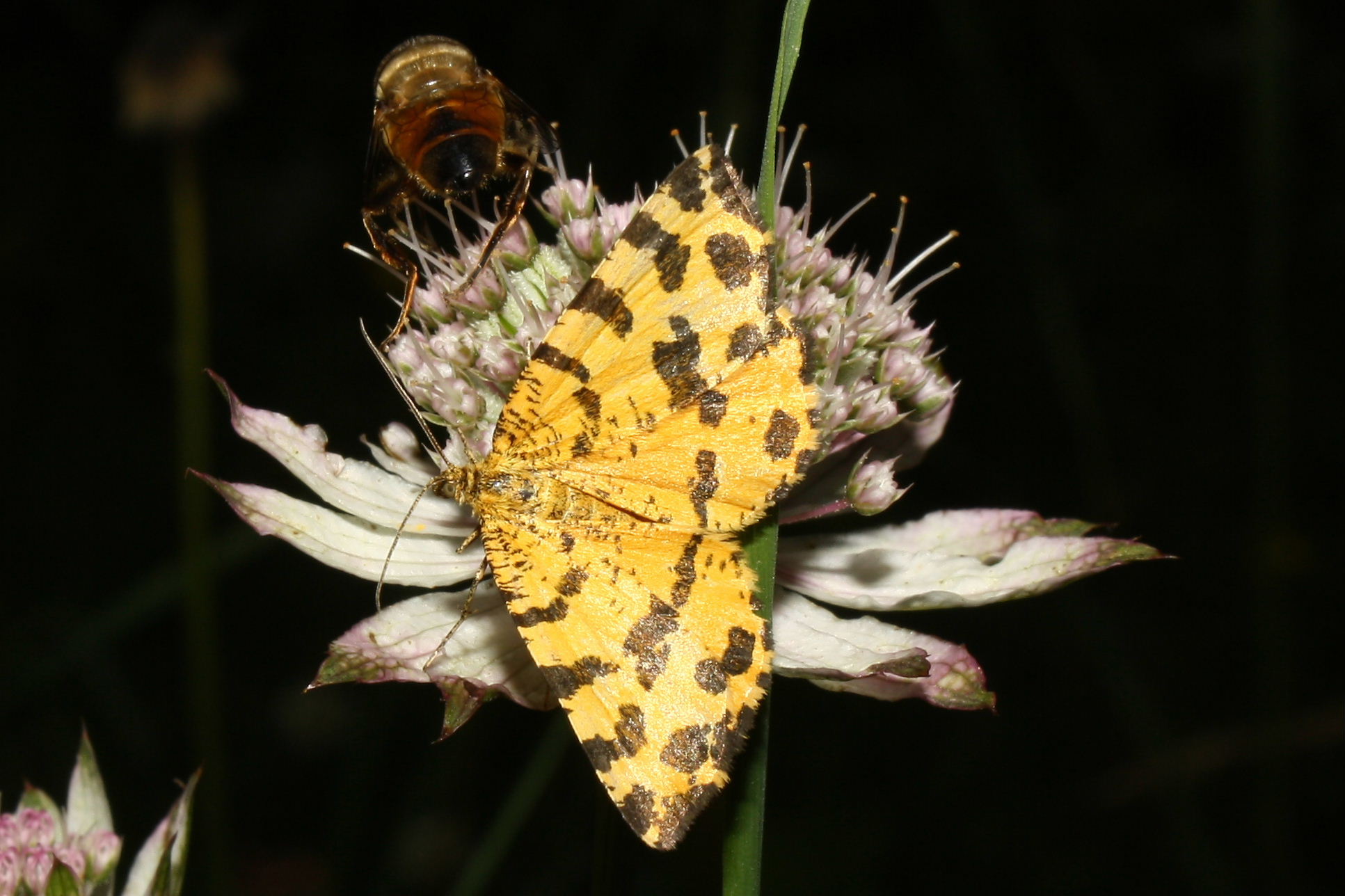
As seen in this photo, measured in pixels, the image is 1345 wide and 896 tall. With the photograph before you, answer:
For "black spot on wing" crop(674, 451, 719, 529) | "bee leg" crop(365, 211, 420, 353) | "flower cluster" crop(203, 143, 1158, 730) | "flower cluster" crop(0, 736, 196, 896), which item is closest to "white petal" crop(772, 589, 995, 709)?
"flower cluster" crop(203, 143, 1158, 730)

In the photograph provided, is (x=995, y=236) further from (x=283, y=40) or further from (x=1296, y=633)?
(x=283, y=40)

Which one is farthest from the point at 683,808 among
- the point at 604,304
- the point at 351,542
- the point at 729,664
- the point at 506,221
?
the point at 506,221

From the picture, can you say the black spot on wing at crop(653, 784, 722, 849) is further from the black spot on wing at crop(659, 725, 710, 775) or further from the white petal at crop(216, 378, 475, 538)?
the white petal at crop(216, 378, 475, 538)

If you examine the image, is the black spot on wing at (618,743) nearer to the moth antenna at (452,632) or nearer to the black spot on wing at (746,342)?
the moth antenna at (452,632)

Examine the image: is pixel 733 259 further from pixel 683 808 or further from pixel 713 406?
pixel 683 808

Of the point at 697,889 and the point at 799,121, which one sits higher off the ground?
the point at 799,121

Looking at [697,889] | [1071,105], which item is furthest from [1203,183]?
[697,889]
